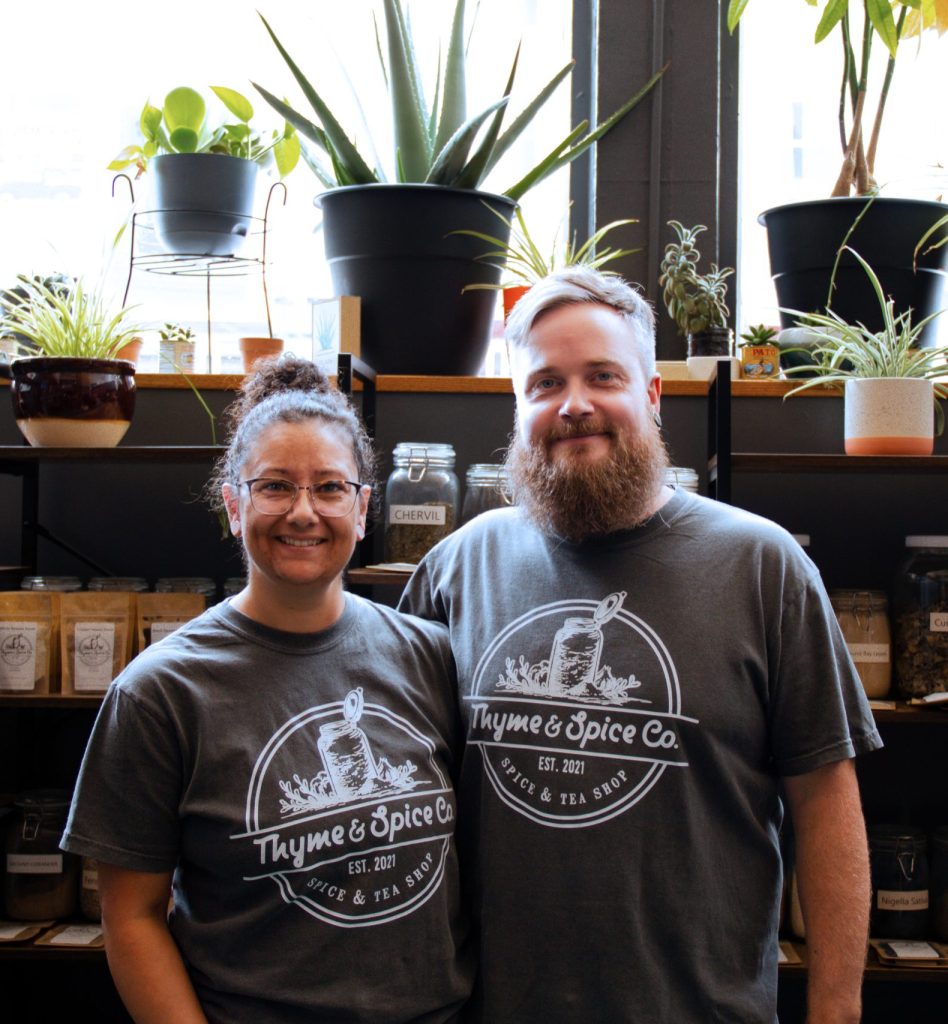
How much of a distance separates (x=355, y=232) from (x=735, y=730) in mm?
1367

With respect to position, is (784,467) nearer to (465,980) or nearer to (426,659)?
(426,659)

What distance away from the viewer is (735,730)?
1324mm

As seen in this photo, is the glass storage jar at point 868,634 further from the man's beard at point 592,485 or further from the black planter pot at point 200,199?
the black planter pot at point 200,199

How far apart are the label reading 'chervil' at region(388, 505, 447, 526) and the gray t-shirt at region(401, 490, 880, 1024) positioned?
59 centimetres

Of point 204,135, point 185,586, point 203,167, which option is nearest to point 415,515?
point 185,586

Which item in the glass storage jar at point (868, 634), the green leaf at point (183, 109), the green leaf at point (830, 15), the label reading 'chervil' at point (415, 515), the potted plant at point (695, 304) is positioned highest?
the green leaf at point (830, 15)

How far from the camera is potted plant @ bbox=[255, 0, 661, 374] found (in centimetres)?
221

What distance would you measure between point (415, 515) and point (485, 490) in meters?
0.14

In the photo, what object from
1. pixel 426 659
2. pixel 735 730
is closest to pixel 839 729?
pixel 735 730

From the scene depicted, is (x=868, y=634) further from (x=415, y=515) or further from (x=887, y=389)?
(x=415, y=515)

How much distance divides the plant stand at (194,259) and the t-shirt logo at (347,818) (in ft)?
4.16

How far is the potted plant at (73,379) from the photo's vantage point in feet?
6.56

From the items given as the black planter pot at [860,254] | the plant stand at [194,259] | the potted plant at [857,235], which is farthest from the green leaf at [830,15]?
the plant stand at [194,259]

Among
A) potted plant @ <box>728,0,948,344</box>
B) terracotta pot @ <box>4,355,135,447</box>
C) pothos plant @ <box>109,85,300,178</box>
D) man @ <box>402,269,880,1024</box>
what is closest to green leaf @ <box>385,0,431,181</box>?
pothos plant @ <box>109,85,300,178</box>
